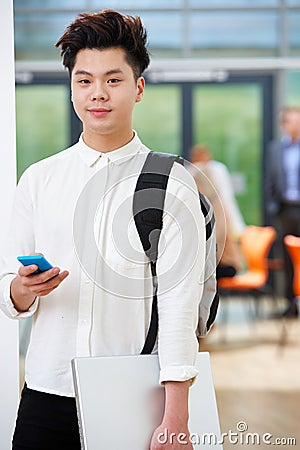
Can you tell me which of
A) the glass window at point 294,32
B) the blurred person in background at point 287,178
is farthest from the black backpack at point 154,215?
the glass window at point 294,32

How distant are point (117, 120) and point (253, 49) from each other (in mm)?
6779

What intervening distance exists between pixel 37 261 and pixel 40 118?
675cm

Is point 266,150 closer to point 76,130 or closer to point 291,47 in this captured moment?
point 291,47

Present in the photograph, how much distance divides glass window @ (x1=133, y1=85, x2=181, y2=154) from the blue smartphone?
6540mm

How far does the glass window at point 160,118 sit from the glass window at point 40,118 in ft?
2.28

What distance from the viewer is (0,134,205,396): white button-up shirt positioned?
1.67m

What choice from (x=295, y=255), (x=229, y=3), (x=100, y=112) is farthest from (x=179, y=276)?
(x=229, y=3)

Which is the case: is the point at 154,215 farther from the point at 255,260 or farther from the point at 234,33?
the point at 234,33

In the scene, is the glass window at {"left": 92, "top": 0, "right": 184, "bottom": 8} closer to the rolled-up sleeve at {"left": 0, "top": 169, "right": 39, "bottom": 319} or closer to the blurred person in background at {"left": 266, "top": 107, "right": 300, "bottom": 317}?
the blurred person in background at {"left": 266, "top": 107, "right": 300, "bottom": 317}

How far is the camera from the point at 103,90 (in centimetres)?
170

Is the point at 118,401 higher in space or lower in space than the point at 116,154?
lower

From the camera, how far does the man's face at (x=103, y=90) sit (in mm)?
1707

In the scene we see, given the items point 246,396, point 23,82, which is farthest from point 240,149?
point 246,396

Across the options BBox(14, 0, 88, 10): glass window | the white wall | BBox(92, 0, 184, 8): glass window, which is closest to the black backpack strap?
the white wall
